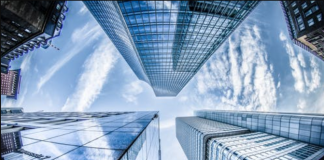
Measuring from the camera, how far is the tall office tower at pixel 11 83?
12116 centimetres

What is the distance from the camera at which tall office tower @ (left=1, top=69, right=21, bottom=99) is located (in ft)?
398

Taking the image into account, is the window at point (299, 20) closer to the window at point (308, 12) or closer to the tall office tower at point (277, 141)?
the window at point (308, 12)

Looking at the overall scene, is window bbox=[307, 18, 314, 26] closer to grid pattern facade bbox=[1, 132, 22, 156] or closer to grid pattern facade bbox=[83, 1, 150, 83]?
grid pattern facade bbox=[83, 1, 150, 83]

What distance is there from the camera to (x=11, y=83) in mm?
126375

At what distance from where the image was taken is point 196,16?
107 ft

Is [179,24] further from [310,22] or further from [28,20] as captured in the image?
[310,22]

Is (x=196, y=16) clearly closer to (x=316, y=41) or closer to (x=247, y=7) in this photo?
(x=247, y=7)

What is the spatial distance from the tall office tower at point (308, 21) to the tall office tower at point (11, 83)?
171971 mm

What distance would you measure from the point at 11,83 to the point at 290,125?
6867 inches

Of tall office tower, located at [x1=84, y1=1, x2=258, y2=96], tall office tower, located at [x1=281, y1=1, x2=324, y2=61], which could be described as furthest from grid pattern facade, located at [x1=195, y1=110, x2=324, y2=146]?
tall office tower, located at [x1=84, y1=1, x2=258, y2=96]

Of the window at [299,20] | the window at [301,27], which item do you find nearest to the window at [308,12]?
the window at [299,20]

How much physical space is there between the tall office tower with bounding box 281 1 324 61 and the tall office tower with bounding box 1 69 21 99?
171971 mm

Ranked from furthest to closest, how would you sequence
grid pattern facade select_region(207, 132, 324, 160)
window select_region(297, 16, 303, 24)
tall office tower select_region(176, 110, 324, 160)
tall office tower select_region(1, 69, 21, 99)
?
tall office tower select_region(1, 69, 21, 99) < window select_region(297, 16, 303, 24) < tall office tower select_region(176, 110, 324, 160) < grid pattern facade select_region(207, 132, 324, 160)

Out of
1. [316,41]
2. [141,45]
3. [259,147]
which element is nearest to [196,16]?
[141,45]
